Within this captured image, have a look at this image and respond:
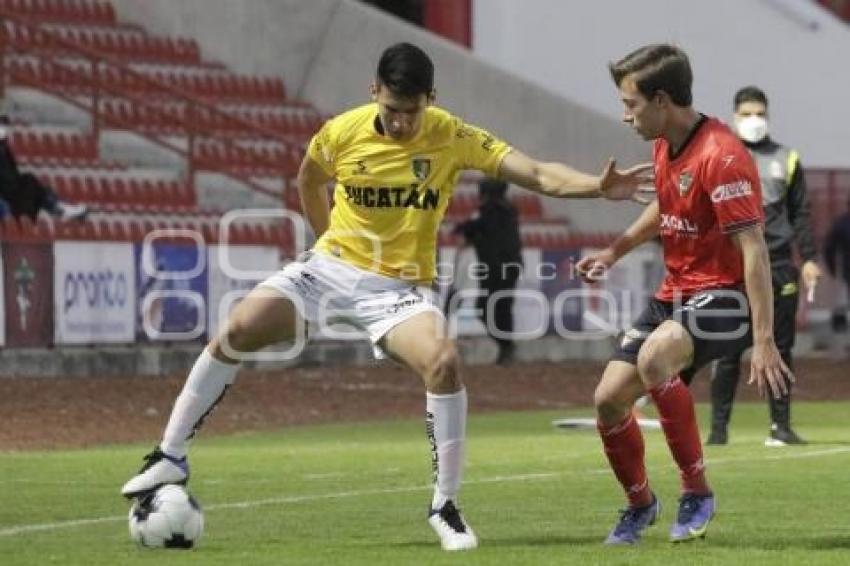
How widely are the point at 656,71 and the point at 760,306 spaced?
1097mm

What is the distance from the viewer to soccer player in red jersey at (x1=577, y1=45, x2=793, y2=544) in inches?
405

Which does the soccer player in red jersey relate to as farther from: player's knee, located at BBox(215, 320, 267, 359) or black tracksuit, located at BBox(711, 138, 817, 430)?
black tracksuit, located at BBox(711, 138, 817, 430)

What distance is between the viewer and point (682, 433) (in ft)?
35.4

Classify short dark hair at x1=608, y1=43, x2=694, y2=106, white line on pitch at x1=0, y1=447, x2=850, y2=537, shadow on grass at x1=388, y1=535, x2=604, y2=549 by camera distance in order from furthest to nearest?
white line on pitch at x1=0, y1=447, x2=850, y2=537 → shadow on grass at x1=388, y1=535, x2=604, y2=549 → short dark hair at x1=608, y1=43, x2=694, y2=106

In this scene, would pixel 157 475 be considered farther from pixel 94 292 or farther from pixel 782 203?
pixel 94 292

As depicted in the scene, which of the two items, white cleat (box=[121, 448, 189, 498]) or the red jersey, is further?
white cleat (box=[121, 448, 189, 498])

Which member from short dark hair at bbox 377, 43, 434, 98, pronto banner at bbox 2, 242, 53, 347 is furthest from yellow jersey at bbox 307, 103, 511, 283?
pronto banner at bbox 2, 242, 53, 347

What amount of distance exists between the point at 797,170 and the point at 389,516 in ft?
18.1

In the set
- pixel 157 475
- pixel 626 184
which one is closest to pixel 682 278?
pixel 626 184

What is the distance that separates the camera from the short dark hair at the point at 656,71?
10.4 m

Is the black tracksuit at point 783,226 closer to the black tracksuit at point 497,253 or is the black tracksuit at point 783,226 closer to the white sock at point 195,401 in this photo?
the white sock at point 195,401

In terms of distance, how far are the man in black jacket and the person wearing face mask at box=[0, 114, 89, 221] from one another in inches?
200

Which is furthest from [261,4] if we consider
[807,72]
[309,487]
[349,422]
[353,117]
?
[353,117]

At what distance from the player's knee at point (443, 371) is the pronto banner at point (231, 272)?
1464cm
